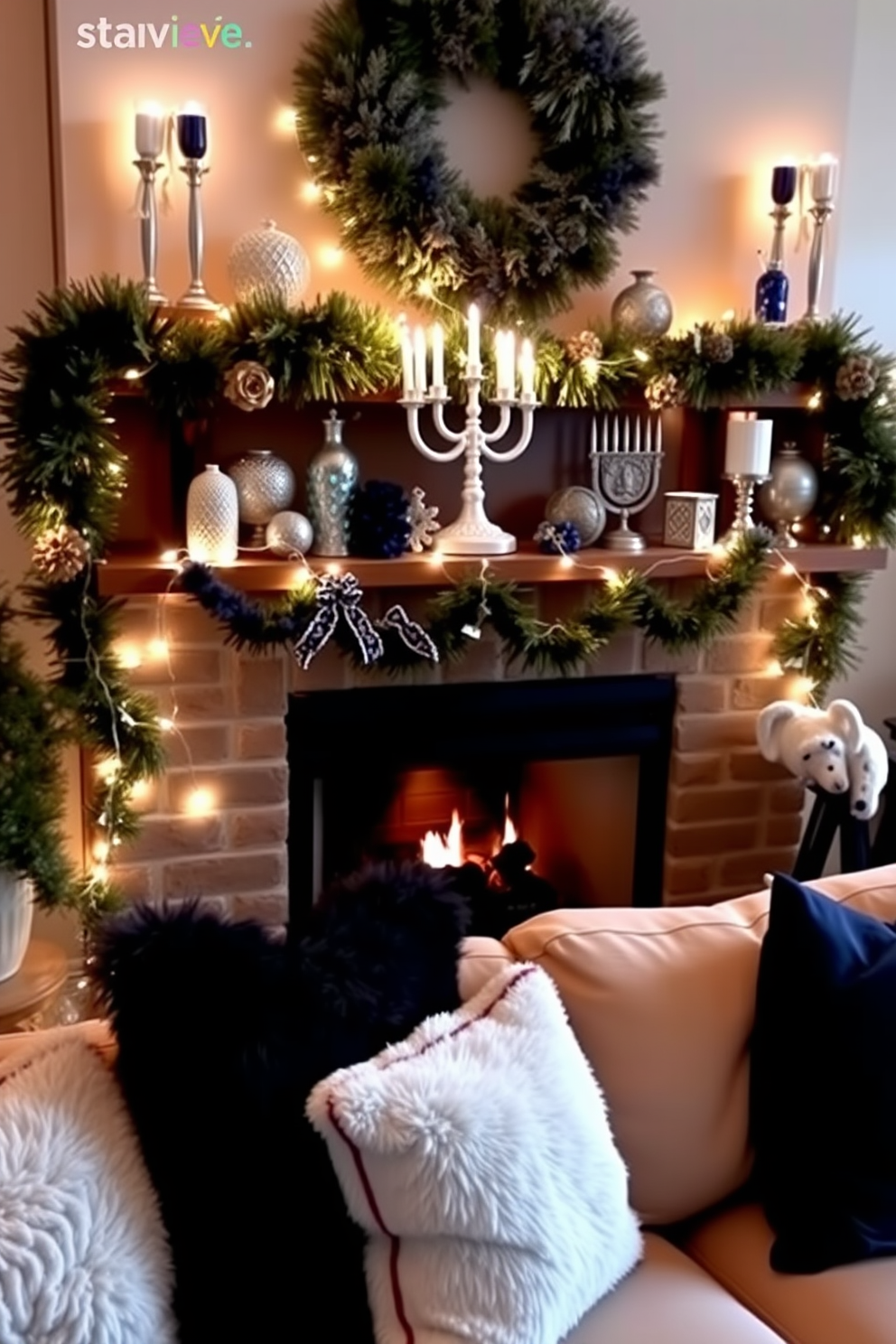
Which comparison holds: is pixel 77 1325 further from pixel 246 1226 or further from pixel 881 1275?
pixel 881 1275

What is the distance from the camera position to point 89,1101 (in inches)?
48.4

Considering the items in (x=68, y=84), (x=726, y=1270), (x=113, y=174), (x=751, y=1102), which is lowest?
(x=726, y=1270)

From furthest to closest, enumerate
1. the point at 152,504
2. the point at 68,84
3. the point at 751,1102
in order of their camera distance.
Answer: the point at 152,504 → the point at 68,84 → the point at 751,1102

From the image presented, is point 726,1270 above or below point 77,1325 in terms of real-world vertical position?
below

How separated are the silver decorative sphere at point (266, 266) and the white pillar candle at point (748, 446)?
0.94 metres

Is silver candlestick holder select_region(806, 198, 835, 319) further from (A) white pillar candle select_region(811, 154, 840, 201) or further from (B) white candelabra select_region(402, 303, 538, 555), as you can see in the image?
(B) white candelabra select_region(402, 303, 538, 555)

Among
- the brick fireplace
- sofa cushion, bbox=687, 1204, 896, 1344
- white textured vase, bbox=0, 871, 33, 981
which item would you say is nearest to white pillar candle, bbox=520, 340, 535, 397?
the brick fireplace

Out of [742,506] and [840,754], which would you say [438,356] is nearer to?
[742,506]

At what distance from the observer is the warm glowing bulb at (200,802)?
8.16 ft

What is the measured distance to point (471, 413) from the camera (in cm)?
244

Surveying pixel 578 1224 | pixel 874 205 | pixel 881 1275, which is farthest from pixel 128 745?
pixel 874 205

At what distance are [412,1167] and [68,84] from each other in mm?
1948

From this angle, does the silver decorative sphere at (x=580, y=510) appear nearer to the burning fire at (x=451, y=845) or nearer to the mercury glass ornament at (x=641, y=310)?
the mercury glass ornament at (x=641, y=310)

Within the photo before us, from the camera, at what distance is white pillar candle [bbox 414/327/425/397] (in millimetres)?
2336
